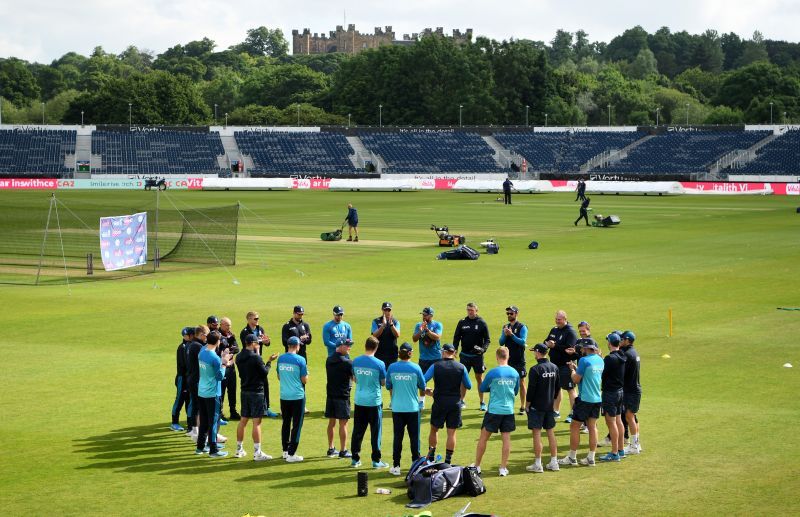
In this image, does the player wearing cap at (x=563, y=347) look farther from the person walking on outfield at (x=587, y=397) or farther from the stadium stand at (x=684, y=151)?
the stadium stand at (x=684, y=151)

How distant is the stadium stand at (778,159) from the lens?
108 metres

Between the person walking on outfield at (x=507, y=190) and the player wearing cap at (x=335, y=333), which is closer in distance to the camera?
the player wearing cap at (x=335, y=333)

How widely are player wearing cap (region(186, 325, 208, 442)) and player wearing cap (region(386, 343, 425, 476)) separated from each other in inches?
129

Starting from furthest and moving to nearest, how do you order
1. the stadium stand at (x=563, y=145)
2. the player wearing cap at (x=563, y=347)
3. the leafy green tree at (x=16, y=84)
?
the leafy green tree at (x=16, y=84) → the stadium stand at (x=563, y=145) → the player wearing cap at (x=563, y=347)

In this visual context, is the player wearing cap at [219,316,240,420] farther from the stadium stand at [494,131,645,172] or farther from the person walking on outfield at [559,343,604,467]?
the stadium stand at [494,131,645,172]

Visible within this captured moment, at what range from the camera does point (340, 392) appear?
1631 centimetres

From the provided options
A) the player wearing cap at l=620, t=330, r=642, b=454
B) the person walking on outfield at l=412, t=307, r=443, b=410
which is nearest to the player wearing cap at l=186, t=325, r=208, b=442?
the person walking on outfield at l=412, t=307, r=443, b=410

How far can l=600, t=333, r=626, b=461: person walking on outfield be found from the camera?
1617 cm

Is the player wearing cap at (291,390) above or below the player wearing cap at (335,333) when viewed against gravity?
below

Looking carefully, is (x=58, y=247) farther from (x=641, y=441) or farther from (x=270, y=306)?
(x=641, y=441)

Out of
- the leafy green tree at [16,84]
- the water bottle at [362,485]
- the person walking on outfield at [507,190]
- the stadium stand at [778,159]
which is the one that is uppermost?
the leafy green tree at [16,84]

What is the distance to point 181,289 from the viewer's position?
114 feet

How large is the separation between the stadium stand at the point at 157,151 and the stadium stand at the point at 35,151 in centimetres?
330

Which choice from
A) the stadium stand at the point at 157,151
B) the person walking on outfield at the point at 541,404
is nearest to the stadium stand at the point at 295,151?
the stadium stand at the point at 157,151
